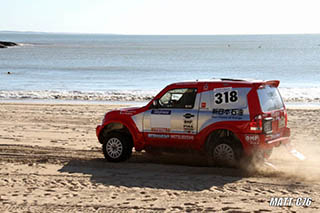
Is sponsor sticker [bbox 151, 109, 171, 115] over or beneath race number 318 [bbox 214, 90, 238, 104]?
beneath

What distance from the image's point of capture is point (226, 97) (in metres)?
9.73

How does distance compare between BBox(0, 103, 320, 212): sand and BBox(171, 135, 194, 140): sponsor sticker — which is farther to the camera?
BBox(171, 135, 194, 140): sponsor sticker

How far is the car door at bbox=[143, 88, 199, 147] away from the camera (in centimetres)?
1005

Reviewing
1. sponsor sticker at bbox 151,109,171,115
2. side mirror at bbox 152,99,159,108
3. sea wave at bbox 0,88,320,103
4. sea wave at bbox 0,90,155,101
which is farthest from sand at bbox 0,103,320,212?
sea wave at bbox 0,90,155,101

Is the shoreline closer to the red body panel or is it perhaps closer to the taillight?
the red body panel

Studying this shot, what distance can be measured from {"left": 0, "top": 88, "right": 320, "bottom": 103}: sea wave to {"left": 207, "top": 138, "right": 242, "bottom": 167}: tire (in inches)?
656

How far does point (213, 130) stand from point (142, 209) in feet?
9.41

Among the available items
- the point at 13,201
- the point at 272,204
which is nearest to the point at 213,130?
the point at 272,204

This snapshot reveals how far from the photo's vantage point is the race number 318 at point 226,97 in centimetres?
966

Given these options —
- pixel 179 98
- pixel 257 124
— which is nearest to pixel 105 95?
pixel 179 98

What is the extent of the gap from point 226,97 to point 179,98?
1027 mm

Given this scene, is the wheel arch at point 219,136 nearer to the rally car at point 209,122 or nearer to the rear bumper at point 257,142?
the rally car at point 209,122

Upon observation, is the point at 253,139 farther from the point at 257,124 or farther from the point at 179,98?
the point at 179,98

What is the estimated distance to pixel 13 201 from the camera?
26.1 feet
